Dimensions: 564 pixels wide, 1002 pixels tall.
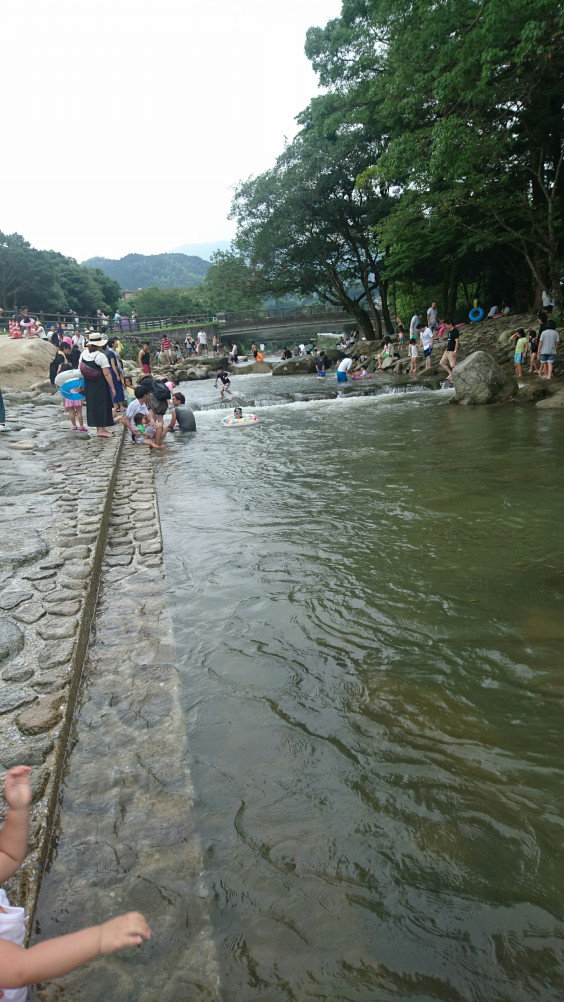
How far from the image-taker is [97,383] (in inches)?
412

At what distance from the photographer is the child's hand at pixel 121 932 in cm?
159

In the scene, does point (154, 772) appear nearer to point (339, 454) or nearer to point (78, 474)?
point (78, 474)

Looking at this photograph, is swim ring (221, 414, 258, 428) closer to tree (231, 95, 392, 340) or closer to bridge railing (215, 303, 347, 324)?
tree (231, 95, 392, 340)

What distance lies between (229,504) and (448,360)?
1368 cm

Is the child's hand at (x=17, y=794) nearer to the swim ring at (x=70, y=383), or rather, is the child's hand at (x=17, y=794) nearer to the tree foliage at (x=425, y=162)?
the swim ring at (x=70, y=383)

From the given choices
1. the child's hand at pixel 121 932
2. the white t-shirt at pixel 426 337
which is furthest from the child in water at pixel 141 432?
the white t-shirt at pixel 426 337

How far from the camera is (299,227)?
28844mm

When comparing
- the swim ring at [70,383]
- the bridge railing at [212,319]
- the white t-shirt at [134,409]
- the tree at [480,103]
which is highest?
the tree at [480,103]

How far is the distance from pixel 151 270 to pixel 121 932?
183 metres

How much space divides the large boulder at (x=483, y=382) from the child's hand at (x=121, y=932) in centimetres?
1352

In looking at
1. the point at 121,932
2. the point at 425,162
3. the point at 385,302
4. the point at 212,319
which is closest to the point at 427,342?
the point at 425,162

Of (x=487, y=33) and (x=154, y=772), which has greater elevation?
(x=487, y=33)

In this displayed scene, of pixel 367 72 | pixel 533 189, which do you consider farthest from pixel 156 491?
pixel 367 72

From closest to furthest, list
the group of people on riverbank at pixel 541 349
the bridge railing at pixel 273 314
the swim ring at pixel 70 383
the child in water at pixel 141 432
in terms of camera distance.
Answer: the swim ring at pixel 70 383
the child in water at pixel 141 432
the group of people on riverbank at pixel 541 349
the bridge railing at pixel 273 314
